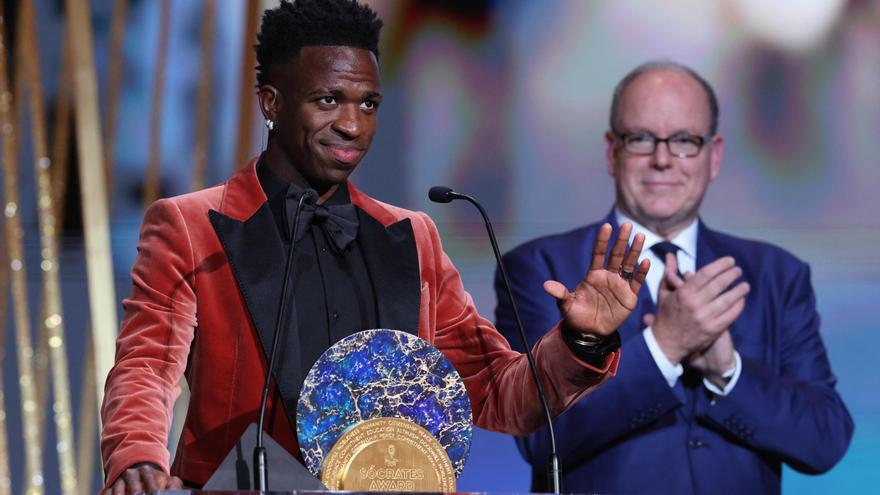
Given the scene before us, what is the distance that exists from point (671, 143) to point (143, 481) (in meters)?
1.78

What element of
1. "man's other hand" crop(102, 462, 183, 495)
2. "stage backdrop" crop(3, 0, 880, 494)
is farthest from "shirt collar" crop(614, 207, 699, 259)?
"man's other hand" crop(102, 462, 183, 495)

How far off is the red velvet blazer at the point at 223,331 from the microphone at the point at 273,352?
7cm

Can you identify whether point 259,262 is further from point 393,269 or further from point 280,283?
point 393,269

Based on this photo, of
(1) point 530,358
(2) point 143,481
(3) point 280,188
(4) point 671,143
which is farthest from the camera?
(4) point 671,143

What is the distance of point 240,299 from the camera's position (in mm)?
2074

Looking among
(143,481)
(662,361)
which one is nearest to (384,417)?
(143,481)

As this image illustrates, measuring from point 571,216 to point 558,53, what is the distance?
453 millimetres

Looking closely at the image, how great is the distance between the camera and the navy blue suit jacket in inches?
116

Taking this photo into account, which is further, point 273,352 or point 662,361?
point 662,361

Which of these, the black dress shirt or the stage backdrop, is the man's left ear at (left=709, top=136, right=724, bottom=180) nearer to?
the stage backdrop

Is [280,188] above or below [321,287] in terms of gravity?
above

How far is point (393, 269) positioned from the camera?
217 cm

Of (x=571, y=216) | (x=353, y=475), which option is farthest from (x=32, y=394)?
(x=353, y=475)

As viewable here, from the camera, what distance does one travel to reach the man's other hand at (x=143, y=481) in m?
1.73
